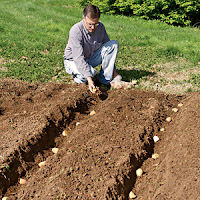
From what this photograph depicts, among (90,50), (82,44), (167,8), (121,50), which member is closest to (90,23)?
(82,44)

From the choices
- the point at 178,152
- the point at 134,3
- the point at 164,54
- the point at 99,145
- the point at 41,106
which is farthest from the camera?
the point at 134,3

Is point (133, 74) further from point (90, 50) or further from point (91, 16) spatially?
point (91, 16)

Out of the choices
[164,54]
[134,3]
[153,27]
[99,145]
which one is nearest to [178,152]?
[99,145]

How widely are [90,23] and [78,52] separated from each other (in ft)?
1.57

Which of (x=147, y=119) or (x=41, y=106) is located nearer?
(x=147, y=119)

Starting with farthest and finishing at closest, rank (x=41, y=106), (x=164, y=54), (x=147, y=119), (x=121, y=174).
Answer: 1. (x=164, y=54)
2. (x=41, y=106)
3. (x=147, y=119)
4. (x=121, y=174)

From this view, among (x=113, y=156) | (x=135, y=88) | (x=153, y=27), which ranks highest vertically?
(x=113, y=156)

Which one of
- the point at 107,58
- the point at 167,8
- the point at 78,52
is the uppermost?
the point at 78,52

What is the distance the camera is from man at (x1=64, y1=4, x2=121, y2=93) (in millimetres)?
4078

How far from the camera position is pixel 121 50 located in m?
6.77

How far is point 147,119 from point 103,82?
1475 millimetres

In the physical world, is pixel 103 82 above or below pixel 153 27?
above

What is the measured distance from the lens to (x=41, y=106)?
3930mm

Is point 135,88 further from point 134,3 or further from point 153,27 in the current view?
point 134,3
